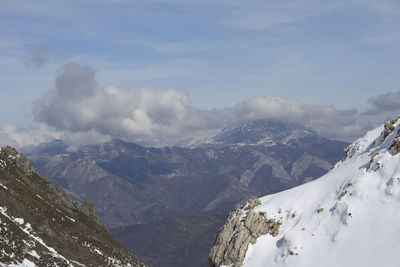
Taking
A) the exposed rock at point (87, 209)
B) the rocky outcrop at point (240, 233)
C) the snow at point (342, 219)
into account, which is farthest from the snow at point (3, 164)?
the snow at point (342, 219)

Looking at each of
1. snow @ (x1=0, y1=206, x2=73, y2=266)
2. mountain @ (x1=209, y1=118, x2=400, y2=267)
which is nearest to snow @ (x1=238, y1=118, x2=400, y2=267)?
mountain @ (x1=209, y1=118, x2=400, y2=267)

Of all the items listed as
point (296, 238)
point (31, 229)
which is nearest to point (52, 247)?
point (31, 229)

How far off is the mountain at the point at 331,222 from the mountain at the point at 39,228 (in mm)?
28872

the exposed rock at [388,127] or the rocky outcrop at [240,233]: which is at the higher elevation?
the exposed rock at [388,127]

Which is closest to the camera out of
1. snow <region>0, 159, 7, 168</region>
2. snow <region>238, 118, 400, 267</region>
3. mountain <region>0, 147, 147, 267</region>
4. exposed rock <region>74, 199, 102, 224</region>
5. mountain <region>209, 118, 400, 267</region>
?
snow <region>238, 118, 400, 267</region>

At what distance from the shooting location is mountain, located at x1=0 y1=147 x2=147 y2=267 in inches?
2881

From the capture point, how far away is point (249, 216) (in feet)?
262

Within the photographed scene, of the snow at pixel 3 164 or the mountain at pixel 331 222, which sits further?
the snow at pixel 3 164

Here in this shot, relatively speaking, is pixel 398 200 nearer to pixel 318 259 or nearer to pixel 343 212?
pixel 343 212

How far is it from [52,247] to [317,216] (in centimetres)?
5229

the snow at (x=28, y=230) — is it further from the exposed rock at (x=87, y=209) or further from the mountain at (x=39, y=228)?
the exposed rock at (x=87, y=209)

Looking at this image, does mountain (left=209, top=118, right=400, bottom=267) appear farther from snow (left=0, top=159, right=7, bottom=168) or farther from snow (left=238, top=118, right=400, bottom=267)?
snow (left=0, top=159, right=7, bottom=168)

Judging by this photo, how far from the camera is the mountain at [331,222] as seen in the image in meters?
61.0

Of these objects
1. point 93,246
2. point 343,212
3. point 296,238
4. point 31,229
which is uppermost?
point 343,212
